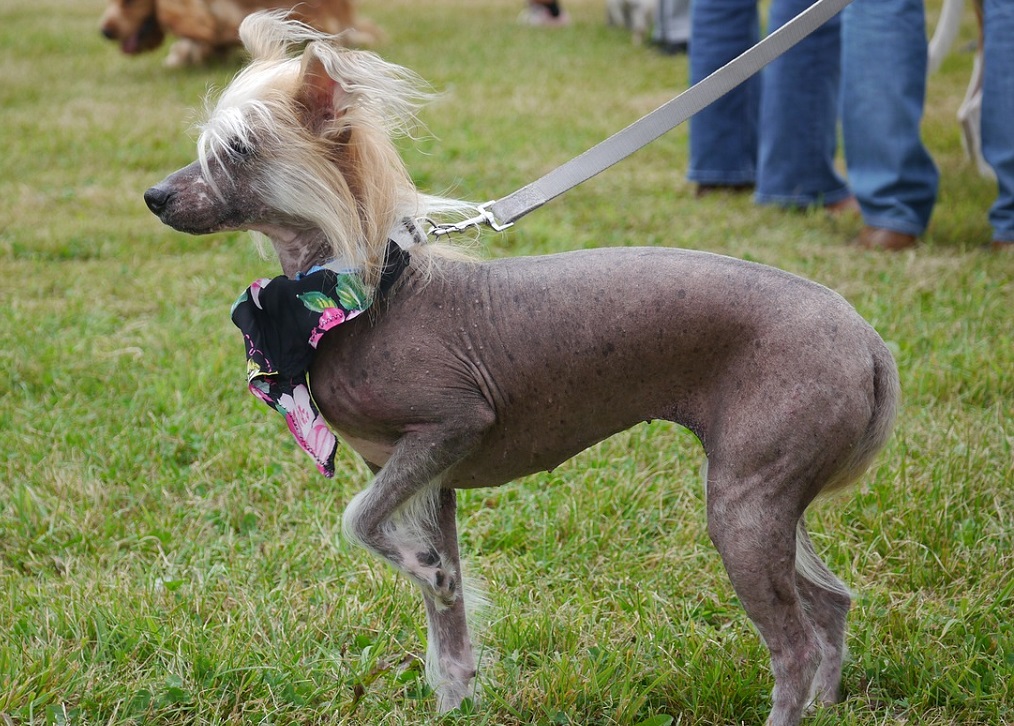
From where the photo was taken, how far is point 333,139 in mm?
1896

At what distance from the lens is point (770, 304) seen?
6.03 ft

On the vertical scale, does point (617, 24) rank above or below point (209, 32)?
below

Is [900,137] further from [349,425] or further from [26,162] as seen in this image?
[26,162]

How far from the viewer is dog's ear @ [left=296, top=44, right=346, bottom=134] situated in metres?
1.81

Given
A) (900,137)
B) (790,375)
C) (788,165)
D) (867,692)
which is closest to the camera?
(790,375)

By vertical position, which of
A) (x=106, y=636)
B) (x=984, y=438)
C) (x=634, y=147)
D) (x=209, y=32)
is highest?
(x=634, y=147)

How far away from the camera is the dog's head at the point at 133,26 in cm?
1022

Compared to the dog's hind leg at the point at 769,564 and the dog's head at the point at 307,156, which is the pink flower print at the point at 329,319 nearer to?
the dog's head at the point at 307,156

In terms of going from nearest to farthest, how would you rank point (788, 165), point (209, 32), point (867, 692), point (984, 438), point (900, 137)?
point (867, 692) → point (984, 438) → point (900, 137) → point (788, 165) → point (209, 32)

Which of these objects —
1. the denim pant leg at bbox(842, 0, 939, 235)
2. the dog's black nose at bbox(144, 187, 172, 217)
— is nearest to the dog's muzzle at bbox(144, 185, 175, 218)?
the dog's black nose at bbox(144, 187, 172, 217)

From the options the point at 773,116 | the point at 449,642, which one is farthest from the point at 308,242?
the point at 773,116

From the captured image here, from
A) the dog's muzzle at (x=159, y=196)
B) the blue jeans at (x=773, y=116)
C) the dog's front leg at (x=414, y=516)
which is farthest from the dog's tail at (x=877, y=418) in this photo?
the blue jeans at (x=773, y=116)

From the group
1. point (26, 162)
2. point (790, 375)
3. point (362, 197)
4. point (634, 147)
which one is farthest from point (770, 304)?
point (26, 162)

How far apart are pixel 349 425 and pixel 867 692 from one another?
1.28 metres
